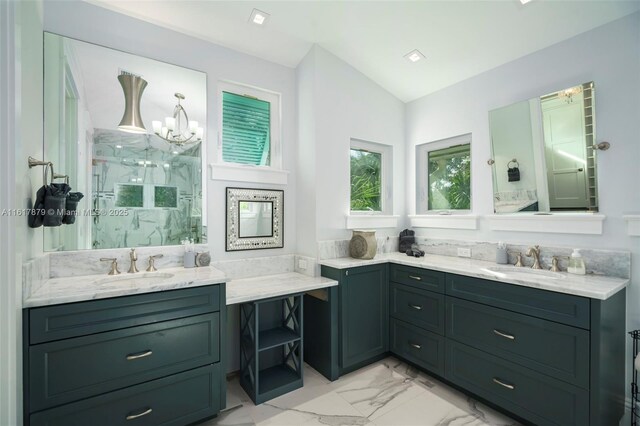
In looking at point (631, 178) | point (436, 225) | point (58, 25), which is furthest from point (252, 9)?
point (631, 178)

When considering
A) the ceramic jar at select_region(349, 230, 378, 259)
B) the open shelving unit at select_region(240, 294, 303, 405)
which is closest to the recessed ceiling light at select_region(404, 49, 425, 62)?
the ceramic jar at select_region(349, 230, 378, 259)

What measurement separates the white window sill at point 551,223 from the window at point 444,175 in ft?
1.27

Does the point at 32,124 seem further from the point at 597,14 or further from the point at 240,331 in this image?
the point at 597,14

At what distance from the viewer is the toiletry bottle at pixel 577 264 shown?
1948mm

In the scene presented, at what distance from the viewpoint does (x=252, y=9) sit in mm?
2092

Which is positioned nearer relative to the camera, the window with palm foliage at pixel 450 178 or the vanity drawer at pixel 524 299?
the vanity drawer at pixel 524 299

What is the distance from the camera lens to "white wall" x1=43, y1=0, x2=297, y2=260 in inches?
73.0

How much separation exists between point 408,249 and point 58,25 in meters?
3.21

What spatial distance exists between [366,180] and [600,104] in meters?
1.85

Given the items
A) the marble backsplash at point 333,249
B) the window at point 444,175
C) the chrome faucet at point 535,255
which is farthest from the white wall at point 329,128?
the chrome faucet at point 535,255

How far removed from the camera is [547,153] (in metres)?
2.17

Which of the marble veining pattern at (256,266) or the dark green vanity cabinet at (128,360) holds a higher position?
the marble veining pattern at (256,266)

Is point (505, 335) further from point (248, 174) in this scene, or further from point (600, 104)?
point (248, 174)

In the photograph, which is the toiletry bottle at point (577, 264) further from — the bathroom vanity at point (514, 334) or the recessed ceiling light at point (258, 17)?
the recessed ceiling light at point (258, 17)
